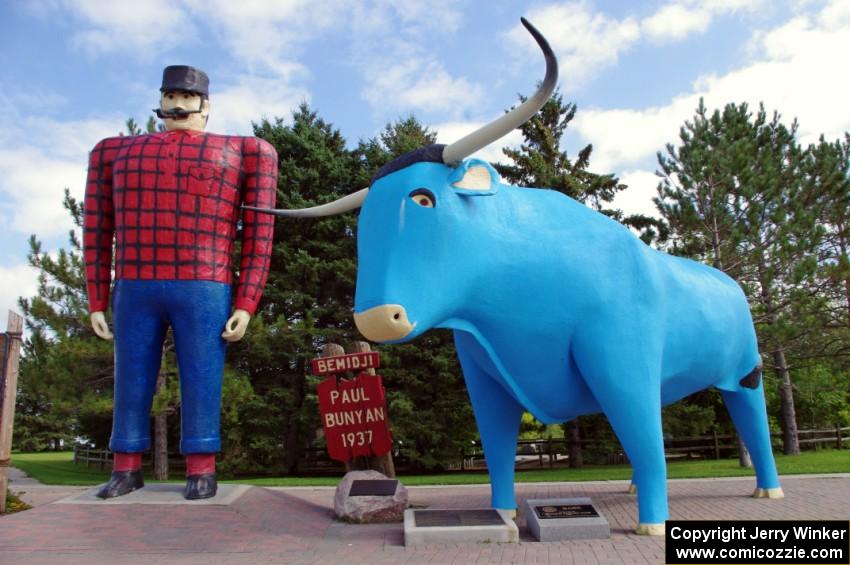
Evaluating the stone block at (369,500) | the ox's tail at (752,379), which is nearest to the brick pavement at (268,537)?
the stone block at (369,500)

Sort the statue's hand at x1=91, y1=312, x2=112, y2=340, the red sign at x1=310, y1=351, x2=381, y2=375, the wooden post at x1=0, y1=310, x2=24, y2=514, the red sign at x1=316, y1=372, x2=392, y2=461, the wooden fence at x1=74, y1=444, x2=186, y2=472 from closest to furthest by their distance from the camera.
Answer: the statue's hand at x1=91, y1=312, x2=112, y2=340 < the wooden post at x1=0, y1=310, x2=24, y2=514 < the red sign at x1=316, y1=372, x2=392, y2=461 < the red sign at x1=310, y1=351, x2=381, y2=375 < the wooden fence at x1=74, y1=444, x2=186, y2=472

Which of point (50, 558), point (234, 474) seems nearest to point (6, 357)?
point (50, 558)

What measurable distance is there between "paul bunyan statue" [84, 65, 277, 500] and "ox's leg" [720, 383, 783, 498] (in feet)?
18.8

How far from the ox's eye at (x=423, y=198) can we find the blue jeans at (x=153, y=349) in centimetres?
267

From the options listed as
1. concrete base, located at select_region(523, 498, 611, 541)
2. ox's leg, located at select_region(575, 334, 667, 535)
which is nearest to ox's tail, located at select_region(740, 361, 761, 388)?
ox's leg, located at select_region(575, 334, 667, 535)

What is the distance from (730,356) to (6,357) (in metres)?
8.45

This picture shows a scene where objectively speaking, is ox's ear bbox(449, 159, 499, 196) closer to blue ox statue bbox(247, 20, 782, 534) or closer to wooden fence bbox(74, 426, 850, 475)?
blue ox statue bbox(247, 20, 782, 534)

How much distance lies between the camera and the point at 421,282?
4777 mm

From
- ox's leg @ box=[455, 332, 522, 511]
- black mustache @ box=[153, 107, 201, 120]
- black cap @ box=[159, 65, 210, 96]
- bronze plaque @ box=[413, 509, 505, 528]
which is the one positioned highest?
black cap @ box=[159, 65, 210, 96]

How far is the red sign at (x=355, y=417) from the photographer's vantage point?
858cm

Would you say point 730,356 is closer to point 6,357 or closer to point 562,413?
point 562,413

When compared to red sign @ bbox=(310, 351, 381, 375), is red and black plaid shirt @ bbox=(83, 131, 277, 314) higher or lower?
higher

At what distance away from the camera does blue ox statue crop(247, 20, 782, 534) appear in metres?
4.82

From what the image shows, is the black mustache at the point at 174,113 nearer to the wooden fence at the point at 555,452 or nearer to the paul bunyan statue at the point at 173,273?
the paul bunyan statue at the point at 173,273
